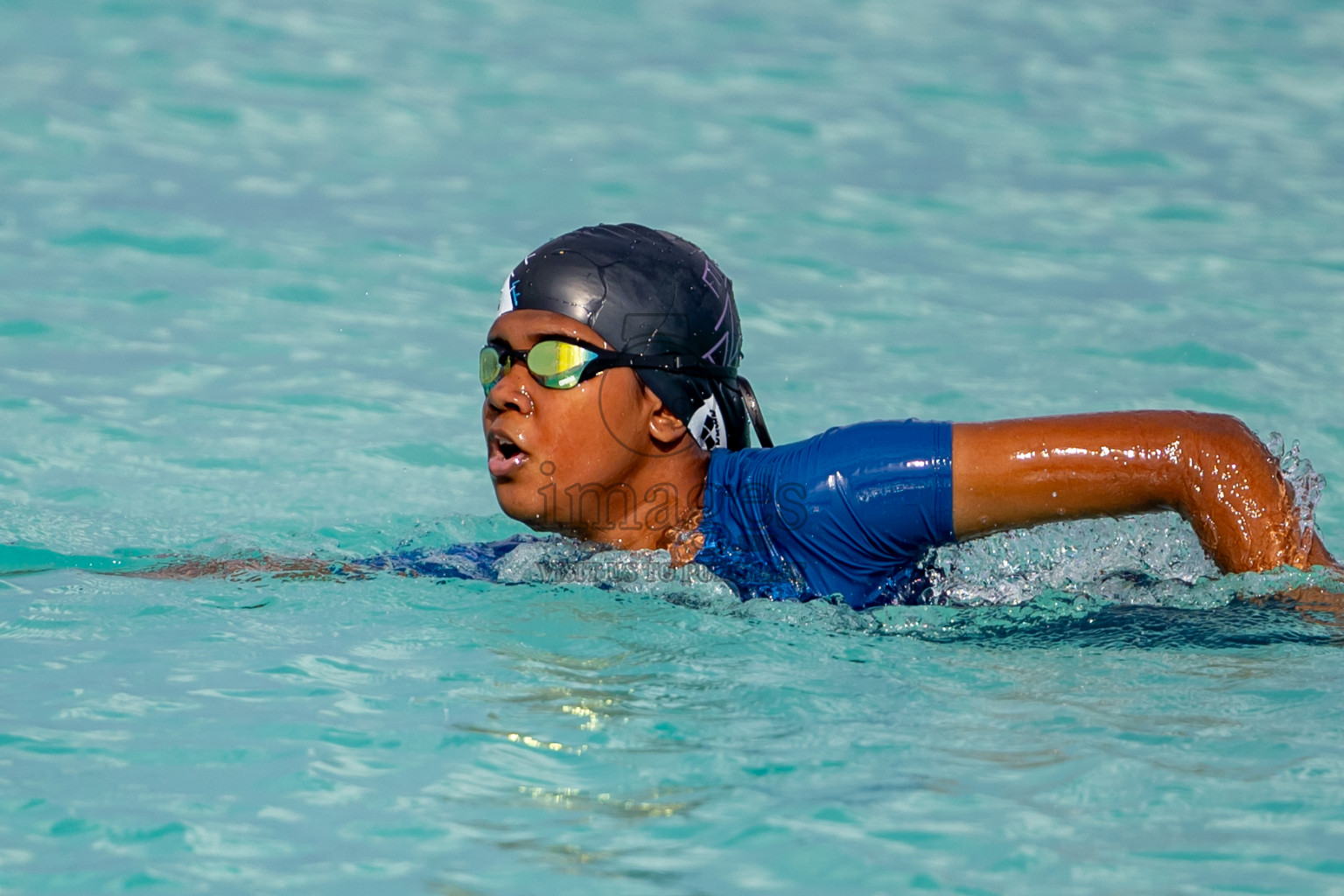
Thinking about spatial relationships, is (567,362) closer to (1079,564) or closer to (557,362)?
(557,362)

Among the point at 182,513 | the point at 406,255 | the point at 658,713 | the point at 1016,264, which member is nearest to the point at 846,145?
the point at 1016,264

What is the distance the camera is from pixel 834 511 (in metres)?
3.67

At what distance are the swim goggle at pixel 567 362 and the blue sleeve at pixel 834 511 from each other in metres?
0.29

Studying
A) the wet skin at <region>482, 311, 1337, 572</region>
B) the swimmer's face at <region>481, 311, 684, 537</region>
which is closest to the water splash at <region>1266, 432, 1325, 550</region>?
the wet skin at <region>482, 311, 1337, 572</region>

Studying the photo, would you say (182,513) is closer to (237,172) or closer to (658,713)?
(658,713)

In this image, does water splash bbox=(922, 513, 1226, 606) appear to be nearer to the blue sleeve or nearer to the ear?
the blue sleeve

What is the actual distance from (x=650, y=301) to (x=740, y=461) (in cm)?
50

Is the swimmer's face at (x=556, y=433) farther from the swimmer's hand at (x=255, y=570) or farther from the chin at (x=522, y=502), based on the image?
the swimmer's hand at (x=255, y=570)

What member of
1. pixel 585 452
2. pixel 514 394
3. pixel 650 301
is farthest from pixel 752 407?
pixel 514 394

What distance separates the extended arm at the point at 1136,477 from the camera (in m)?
3.42

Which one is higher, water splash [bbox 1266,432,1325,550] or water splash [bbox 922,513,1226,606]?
water splash [bbox 1266,432,1325,550]

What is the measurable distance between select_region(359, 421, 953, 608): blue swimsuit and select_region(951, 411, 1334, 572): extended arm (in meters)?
0.10

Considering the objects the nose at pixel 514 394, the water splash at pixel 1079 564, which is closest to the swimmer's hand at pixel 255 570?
the nose at pixel 514 394

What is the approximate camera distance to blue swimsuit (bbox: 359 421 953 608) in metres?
3.55
